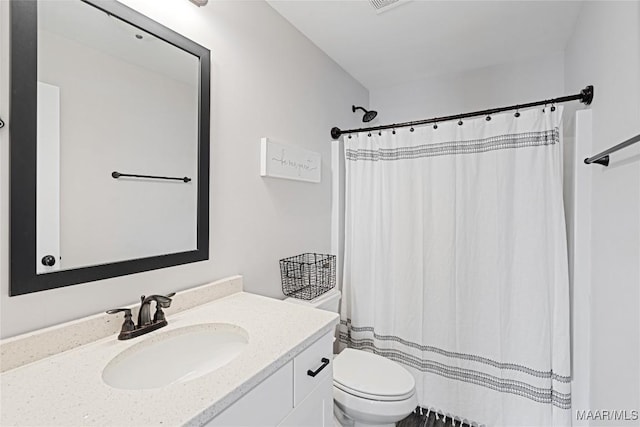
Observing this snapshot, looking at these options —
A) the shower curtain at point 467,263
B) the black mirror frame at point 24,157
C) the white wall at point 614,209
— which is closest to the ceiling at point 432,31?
the white wall at point 614,209

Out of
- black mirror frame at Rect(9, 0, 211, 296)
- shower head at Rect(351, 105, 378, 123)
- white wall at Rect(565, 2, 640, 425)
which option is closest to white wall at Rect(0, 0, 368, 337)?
black mirror frame at Rect(9, 0, 211, 296)

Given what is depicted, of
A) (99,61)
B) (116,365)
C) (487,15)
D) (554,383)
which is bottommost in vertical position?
(554,383)

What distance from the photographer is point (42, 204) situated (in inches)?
34.3

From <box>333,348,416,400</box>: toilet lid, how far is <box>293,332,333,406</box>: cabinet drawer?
0.42 m

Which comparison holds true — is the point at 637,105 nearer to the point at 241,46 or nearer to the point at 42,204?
the point at 241,46

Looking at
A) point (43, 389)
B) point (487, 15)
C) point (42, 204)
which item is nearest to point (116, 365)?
point (43, 389)

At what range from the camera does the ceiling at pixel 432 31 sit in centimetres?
165

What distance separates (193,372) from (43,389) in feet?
1.37

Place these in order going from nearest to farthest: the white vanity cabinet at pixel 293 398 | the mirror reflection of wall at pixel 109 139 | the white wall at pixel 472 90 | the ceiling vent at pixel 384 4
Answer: the white vanity cabinet at pixel 293 398
the mirror reflection of wall at pixel 109 139
the ceiling vent at pixel 384 4
the white wall at pixel 472 90

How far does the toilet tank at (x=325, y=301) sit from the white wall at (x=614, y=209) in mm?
1278

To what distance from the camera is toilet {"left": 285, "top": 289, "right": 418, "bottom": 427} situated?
1.39m

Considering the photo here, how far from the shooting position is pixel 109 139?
1.03m

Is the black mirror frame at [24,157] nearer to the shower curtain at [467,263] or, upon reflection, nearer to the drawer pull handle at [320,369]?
the drawer pull handle at [320,369]

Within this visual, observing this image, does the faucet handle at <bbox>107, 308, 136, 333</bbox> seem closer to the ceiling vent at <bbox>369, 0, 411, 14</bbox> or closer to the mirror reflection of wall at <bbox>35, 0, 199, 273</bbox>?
the mirror reflection of wall at <bbox>35, 0, 199, 273</bbox>
